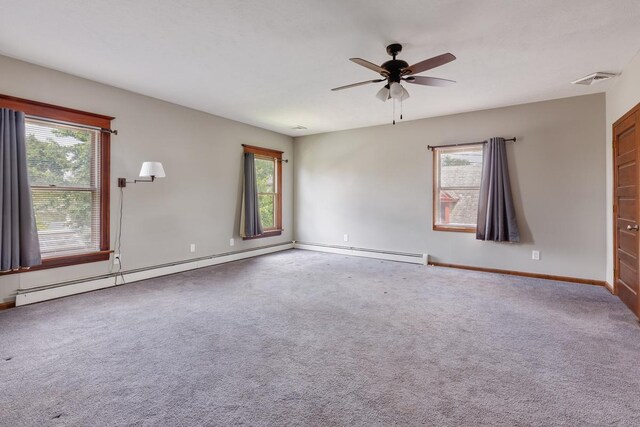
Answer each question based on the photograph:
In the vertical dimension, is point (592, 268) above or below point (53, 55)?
below

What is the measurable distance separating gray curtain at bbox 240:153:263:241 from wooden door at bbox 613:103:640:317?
17.6 feet

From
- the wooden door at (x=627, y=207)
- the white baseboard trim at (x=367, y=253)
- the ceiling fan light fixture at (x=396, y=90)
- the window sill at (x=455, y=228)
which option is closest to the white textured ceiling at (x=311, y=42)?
the ceiling fan light fixture at (x=396, y=90)

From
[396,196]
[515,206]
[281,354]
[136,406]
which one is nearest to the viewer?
[136,406]

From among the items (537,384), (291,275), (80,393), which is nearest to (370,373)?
(537,384)

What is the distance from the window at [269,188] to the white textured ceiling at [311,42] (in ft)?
7.45

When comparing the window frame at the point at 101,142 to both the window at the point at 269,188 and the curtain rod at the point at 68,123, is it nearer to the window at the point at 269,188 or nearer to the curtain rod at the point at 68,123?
the curtain rod at the point at 68,123

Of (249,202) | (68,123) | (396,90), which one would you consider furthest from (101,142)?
(396,90)

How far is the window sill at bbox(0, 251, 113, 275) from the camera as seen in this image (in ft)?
11.4

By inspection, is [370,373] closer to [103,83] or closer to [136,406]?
[136,406]

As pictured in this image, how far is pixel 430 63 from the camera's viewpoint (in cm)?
266

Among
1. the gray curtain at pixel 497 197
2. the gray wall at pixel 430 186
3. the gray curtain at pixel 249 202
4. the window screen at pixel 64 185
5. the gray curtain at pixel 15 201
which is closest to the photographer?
the gray curtain at pixel 15 201

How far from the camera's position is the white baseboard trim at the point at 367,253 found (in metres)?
5.70

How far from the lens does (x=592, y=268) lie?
14.3 feet

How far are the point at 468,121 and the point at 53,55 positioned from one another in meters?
5.67
